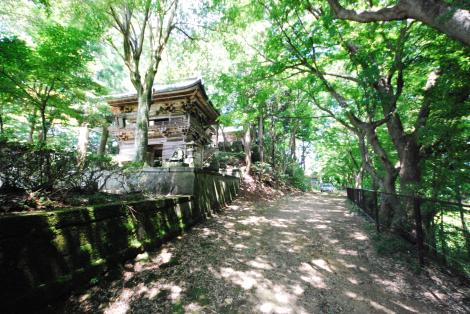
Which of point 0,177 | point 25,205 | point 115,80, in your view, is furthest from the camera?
point 115,80

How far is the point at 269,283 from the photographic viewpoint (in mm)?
3047

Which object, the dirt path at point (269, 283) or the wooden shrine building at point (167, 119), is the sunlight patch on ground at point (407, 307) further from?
the wooden shrine building at point (167, 119)

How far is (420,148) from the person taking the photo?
4707mm

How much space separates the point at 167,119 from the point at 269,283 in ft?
43.3

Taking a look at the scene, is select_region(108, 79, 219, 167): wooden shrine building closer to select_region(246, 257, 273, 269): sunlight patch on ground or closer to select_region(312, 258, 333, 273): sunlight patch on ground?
select_region(246, 257, 273, 269): sunlight patch on ground

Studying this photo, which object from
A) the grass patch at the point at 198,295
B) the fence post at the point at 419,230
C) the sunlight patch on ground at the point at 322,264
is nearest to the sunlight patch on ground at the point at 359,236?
the fence post at the point at 419,230

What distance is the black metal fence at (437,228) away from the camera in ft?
9.29

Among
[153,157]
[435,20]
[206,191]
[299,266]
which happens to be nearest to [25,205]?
[299,266]

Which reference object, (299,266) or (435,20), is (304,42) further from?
(299,266)

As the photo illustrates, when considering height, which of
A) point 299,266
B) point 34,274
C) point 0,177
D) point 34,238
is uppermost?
point 0,177

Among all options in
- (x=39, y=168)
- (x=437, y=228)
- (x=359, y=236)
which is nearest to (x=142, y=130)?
(x=39, y=168)

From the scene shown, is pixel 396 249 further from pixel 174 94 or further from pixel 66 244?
pixel 174 94

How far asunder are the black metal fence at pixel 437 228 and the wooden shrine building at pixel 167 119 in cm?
1026

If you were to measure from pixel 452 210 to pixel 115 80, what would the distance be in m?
27.0
